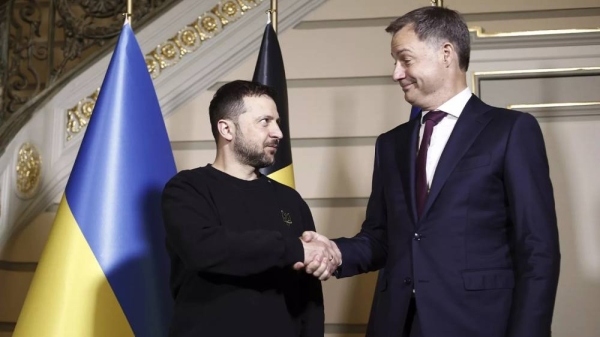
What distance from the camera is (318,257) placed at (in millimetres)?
2232

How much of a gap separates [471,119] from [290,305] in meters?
0.71

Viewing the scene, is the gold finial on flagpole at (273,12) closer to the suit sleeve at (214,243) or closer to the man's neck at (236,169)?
the man's neck at (236,169)

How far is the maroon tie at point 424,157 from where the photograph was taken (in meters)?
2.23

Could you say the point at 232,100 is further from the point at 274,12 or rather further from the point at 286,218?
the point at 274,12

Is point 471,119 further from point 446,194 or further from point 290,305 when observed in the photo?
point 290,305

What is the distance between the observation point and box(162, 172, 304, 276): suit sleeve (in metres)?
2.07

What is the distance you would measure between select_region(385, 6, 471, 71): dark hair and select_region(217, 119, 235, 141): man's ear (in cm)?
57

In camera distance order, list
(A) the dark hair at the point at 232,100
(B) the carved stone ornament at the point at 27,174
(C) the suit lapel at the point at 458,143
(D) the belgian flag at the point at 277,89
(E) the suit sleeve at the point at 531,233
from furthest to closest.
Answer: (B) the carved stone ornament at the point at 27,174 < (D) the belgian flag at the point at 277,89 < (A) the dark hair at the point at 232,100 < (C) the suit lapel at the point at 458,143 < (E) the suit sleeve at the point at 531,233

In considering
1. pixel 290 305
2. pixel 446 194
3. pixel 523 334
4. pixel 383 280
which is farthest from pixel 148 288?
pixel 523 334

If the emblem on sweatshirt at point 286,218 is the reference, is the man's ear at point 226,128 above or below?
above

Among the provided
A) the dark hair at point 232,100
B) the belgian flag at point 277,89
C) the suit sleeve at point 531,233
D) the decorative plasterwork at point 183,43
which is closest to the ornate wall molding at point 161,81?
the decorative plasterwork at point 183,43

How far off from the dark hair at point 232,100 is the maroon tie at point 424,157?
0.48m

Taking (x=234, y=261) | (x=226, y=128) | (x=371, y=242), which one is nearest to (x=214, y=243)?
(x=234, y=261)

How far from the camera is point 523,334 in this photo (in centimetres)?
194
